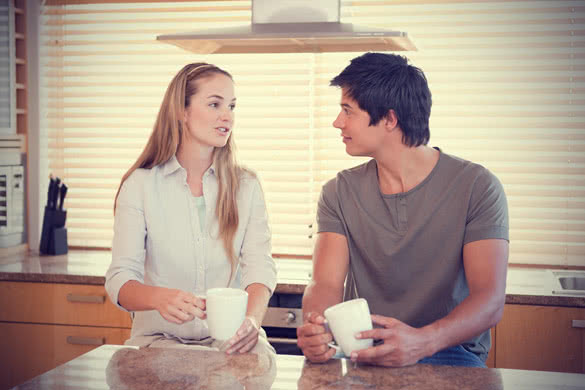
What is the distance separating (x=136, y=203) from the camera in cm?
212

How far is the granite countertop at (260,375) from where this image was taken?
4.22 ft

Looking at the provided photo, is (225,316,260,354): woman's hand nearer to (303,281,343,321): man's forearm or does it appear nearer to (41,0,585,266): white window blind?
(303,281,343,321): man's forearm

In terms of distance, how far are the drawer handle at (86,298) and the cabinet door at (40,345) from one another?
0.38 ft

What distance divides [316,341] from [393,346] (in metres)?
0.16

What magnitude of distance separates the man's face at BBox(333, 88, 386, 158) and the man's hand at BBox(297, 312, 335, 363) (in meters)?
0.65

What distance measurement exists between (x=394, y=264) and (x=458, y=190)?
264 mm

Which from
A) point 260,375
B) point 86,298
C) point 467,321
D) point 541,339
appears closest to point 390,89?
point 467,321

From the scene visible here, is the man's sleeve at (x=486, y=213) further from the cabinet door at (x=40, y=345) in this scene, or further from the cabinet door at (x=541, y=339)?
the cabinet door at (x=40, y=345)

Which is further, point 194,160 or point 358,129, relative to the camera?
point 194,160

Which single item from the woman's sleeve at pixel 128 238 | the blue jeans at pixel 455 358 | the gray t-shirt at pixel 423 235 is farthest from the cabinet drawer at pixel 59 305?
the blue jeans at pixel 455 358

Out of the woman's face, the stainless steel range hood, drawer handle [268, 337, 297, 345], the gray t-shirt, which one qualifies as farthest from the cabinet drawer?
the gray t-shirt

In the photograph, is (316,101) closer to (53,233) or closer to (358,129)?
(358,129)

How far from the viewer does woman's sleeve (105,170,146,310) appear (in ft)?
6.55

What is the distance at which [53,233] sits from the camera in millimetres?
3119
